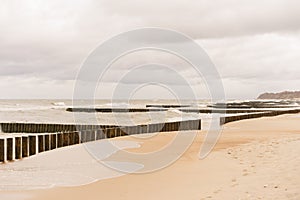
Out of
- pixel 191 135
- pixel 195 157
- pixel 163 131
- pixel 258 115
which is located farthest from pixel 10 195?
pixel 258 115

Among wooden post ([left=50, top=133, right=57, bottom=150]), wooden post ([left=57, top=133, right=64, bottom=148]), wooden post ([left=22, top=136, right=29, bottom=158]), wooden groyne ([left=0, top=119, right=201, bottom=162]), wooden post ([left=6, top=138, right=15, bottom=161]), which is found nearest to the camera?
wooden post ([left=6, top=138, right=15, bottom=161])

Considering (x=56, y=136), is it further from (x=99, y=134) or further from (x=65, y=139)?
(x=99, y=134)

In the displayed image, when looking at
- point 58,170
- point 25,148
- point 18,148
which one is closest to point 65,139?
point 25,148

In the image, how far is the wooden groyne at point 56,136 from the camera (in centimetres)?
1320

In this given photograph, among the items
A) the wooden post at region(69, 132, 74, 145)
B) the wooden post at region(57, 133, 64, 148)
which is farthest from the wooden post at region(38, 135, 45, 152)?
the wooden post at region(69, 132, 74, 145)

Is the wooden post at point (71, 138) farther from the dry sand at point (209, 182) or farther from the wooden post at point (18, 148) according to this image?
the dry sand at point (209, 182)

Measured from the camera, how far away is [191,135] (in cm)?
2027

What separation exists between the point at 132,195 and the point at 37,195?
5.94 ft

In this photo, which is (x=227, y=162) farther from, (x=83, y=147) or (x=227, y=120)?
(x=227, y=120)

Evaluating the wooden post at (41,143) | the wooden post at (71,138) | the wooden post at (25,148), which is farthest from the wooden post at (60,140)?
the wooden post at (25,148)

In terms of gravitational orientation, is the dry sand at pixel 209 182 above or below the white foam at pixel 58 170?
above

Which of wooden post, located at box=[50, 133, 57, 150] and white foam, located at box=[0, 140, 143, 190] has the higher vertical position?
wooden post, located at box=[50, 133, 57, 150]

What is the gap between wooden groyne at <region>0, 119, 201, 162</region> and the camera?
13203 mm

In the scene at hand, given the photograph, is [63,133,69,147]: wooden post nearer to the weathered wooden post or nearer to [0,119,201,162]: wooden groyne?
[0,119,201,162]: wooden groyne
